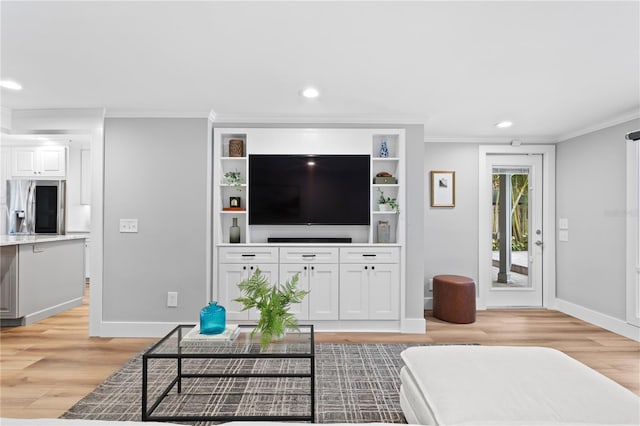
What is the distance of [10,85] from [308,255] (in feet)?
10.2

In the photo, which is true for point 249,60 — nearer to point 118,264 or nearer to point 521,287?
point 118,264

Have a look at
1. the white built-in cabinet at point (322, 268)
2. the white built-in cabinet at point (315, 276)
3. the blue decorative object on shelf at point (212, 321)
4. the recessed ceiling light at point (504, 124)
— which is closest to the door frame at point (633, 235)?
the recessed ceiling light at point (504, 124)

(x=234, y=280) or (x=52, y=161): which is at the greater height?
(x=52, y=161)

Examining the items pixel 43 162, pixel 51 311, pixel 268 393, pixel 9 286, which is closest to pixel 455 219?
pixel 268 393

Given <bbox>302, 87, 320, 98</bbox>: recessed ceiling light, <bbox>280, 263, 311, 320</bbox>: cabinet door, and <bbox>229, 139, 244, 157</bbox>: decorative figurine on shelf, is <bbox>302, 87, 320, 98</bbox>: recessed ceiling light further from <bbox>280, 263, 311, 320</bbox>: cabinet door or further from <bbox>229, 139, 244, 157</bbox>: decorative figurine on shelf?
<bbox>280, 263, 311, 320</bbox>: cabinet door

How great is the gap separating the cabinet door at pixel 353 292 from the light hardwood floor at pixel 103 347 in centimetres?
23

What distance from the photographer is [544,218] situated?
5305 millimetres

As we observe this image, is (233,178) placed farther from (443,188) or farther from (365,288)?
(443,188)

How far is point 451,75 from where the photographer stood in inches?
113

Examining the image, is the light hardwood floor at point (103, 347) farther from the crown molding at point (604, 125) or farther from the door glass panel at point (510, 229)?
the crown molding at point (604, 125)

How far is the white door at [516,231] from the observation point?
5.31 meters

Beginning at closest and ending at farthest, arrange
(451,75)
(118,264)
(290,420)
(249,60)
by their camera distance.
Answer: (290,420), (249,60), (451,75), (118,264)

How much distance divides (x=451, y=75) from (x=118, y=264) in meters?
3.73

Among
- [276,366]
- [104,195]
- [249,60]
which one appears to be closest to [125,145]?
[104,195]
